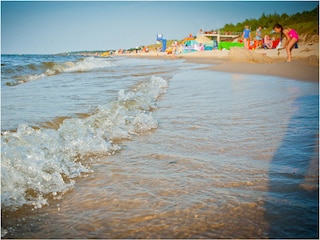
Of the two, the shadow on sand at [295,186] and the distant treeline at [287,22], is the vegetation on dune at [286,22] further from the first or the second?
the shadow on sand at [295,186]

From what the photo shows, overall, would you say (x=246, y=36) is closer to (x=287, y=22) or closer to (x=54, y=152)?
(x=54, y=152)

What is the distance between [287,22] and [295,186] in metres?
47.6

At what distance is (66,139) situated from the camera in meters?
2.32

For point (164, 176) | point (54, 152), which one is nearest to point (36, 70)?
point (54, 152)

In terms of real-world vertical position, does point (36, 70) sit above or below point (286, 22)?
below

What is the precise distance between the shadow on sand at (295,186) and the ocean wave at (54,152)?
1152 mm

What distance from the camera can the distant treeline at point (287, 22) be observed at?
30.7 m

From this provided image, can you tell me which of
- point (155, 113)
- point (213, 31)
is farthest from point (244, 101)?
point (213, 31)

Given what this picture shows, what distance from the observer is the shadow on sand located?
112cm

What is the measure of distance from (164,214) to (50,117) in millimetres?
2519

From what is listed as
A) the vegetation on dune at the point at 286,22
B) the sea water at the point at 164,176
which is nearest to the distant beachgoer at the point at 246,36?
the vegetation on dune at the point at 286,22

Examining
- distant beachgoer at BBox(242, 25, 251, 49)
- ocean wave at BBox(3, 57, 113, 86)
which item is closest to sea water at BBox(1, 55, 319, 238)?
ocean wave at BBox(3, 57, 113, 86)

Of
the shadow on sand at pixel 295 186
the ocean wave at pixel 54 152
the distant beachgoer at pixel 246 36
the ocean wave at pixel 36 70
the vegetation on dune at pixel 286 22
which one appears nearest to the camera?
the shadow on sand at pixel 295 186

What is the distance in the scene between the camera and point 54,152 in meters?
2.06
